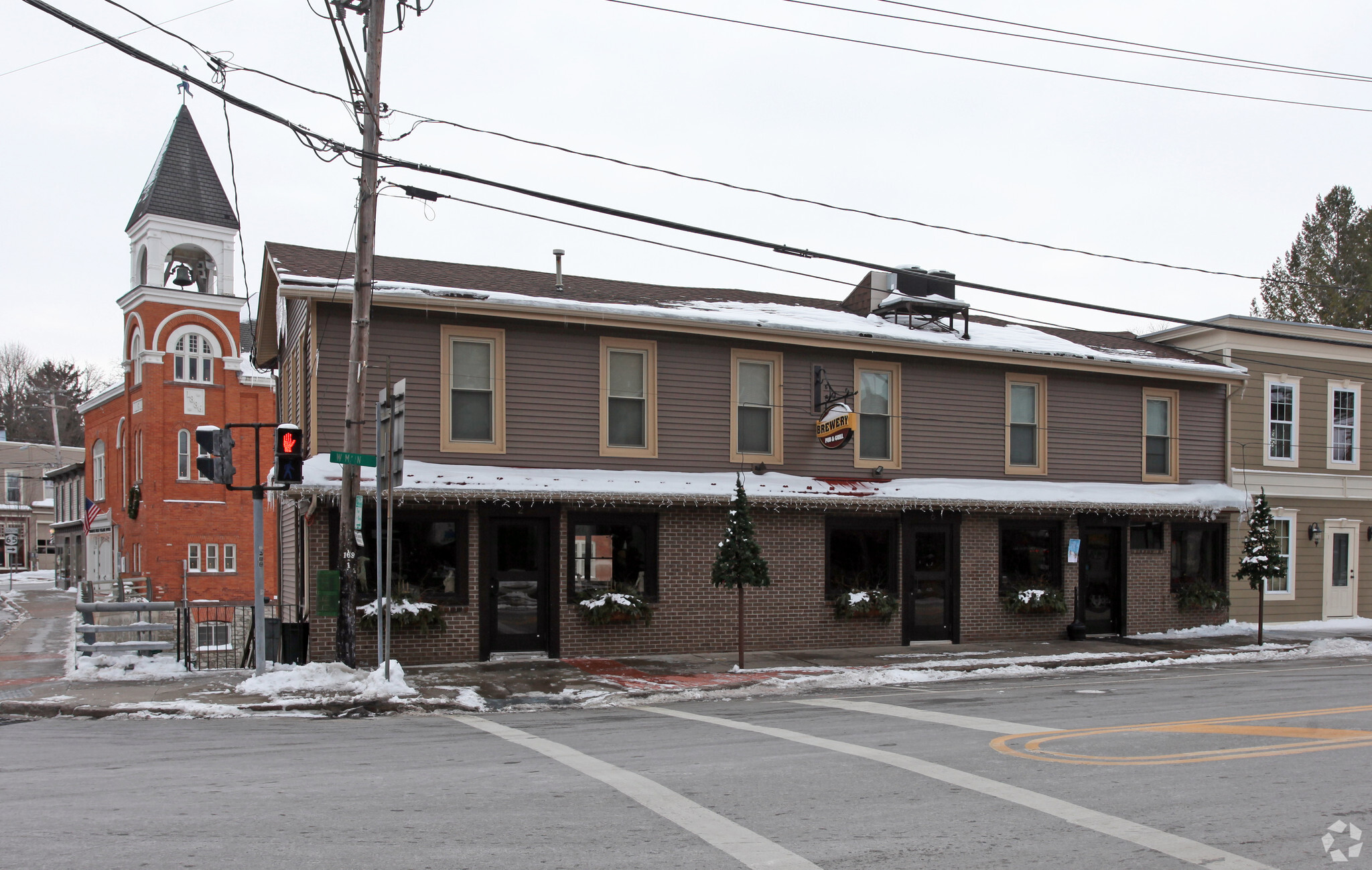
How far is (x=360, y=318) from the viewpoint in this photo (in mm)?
13430

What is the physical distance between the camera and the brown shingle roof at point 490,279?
16.6 metres

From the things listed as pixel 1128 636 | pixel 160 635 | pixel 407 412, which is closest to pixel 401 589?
pixel 407 412

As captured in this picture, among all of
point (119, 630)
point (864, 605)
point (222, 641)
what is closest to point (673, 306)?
point (864, 605)

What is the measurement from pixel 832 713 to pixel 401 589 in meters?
7.18

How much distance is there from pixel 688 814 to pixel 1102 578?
16.4 metres

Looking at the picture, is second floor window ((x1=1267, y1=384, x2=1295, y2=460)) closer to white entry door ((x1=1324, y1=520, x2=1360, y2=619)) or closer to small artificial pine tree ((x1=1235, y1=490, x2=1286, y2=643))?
white entry door ((x1=1324, y1=520, x2=1360, y2=619))

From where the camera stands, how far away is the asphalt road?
5.85m

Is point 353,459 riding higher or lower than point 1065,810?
higher

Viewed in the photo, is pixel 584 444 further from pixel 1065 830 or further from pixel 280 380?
pixel 1065 830

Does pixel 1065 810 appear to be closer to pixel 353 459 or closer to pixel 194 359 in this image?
pixel 353 459

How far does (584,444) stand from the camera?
17.2 m

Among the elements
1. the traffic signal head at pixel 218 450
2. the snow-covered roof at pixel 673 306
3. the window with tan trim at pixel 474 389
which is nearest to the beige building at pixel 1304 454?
the snow-covered roof at pixel 673 306

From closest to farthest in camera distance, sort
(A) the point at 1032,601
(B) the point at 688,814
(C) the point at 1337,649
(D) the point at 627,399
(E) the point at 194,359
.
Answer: (B) the point at 688,814, (D) the point at 627,399, (C) the point at 1337,649, (A) the point at 1032,601, (E) the point at 194,359

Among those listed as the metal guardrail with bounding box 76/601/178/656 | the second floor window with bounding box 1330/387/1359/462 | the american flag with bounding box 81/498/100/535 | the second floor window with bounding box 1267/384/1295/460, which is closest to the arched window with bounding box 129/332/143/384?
the american flag with bounding box 81/498/100/535
